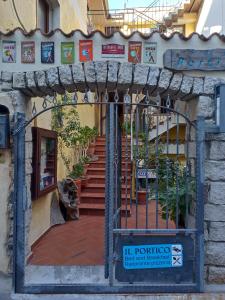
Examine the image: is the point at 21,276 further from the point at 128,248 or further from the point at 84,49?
the point at 84,49

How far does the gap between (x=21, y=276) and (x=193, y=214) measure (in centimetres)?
215

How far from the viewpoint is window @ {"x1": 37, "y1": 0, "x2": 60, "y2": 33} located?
7.13 meters

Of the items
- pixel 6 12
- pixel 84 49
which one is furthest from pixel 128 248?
pixel 6 12

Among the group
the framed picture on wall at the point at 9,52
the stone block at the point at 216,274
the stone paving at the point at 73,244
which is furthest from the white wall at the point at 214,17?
the stone block at the point at 216,274

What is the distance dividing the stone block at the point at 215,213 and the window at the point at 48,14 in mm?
4675

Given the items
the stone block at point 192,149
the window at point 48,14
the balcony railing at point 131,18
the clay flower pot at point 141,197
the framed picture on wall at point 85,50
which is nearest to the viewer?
the framed picture on wall at point 85,50

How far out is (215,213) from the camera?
14.2ft

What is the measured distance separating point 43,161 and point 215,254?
3172 mm

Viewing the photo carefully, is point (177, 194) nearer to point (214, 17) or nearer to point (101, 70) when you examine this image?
point (101, 70)

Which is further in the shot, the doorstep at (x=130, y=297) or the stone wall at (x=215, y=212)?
the stone wall at (x=215, y=212)

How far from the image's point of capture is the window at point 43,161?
5.57 m

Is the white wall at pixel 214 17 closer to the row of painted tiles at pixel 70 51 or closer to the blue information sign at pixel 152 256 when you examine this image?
the row of painted tiles at pixel 70 51

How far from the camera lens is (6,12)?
15.9ft

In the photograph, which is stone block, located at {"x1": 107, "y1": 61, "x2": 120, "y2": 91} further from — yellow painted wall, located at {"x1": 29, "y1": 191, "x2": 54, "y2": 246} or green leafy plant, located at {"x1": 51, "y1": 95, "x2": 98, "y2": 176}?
green leafy plant, located at {"x1": 51, "y1": 95, "x2": 98, "y2": 176}
